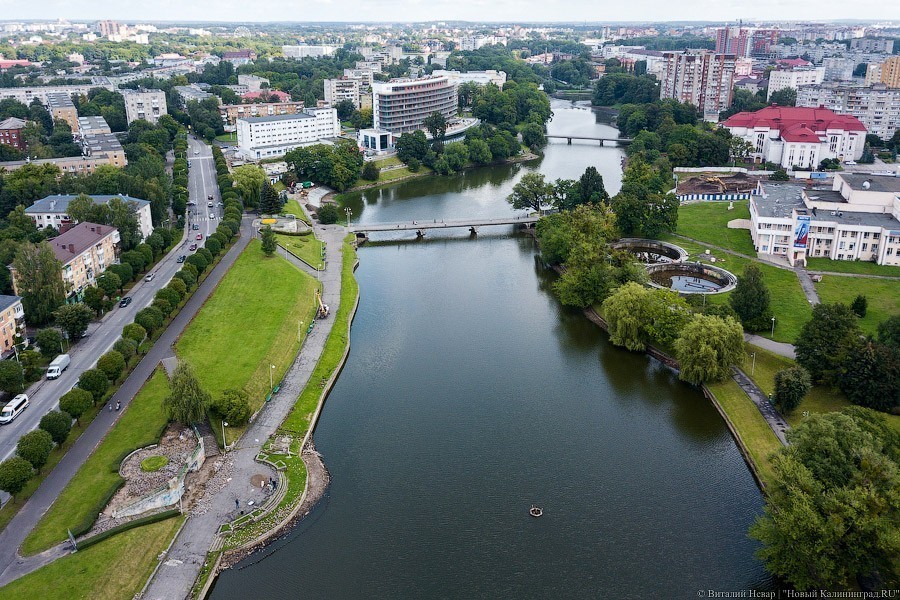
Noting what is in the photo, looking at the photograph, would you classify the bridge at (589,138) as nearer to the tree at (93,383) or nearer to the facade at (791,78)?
the facade at (791,78)

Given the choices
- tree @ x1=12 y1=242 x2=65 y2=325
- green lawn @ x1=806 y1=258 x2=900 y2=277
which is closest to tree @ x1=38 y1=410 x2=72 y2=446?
tree @ x1=12 y1=242 x2=65 y2=325

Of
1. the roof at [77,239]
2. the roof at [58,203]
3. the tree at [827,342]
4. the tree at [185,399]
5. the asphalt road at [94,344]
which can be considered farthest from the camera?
the roof at [58,203]

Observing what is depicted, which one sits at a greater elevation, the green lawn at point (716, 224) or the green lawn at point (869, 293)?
the green lawn at point (716, 224)

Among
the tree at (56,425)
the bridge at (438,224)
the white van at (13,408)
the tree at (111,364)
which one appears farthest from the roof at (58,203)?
the tree at (56,425)

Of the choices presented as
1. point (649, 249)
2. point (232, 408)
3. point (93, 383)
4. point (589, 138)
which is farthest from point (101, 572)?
point (589, 138)

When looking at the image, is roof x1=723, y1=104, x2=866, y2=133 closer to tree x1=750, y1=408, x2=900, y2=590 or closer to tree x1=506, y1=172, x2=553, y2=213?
tree x1=506, y1=172, x2=553, y2=213

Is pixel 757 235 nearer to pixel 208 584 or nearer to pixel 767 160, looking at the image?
pixel 767 160
